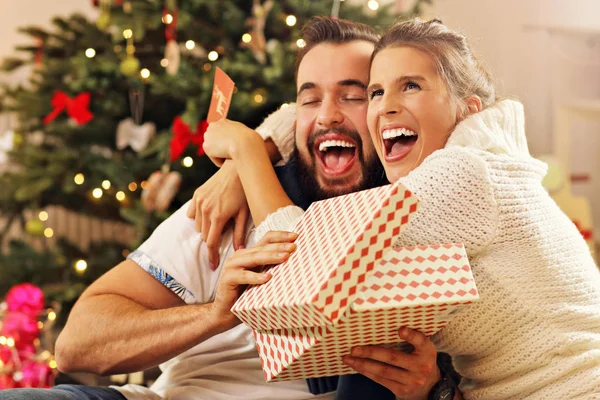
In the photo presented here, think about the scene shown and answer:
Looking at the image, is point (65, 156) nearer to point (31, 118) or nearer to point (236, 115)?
point (31, 118)

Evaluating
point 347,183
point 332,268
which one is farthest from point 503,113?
point 332,268

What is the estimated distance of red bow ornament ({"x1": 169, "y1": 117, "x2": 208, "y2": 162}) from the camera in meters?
2.55

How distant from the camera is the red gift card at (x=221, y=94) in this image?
1.43 meters

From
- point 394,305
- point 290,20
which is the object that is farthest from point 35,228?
point 394,305

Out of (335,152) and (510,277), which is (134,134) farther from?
(510,277)

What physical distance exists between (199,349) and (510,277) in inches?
28.4

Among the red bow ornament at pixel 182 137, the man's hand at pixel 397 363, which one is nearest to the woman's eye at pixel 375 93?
the man's hand at pixel 397 363

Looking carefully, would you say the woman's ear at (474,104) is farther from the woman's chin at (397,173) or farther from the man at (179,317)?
the man at (179,317)

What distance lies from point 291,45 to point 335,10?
0.74ft

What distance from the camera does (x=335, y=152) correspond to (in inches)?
63.2

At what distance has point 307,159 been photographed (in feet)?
5.26

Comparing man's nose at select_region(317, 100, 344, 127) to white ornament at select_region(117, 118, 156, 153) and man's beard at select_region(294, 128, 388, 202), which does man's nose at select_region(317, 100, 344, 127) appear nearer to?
man's beard at select_region(294, 128, 388, 202)

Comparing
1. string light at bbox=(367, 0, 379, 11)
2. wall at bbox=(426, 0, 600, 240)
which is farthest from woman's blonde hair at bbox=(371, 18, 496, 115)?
wall at bbox=(426, 0, 600, 240)

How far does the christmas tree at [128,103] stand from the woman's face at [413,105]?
1.24m
